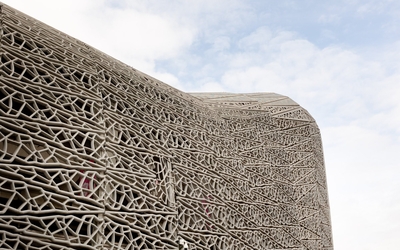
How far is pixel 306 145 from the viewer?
1197cm

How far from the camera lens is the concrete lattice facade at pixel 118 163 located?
4.77 meters

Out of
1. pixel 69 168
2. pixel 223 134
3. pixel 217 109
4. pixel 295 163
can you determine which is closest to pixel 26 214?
pixel 69 168

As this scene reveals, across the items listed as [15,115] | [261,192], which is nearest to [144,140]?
[15,115]

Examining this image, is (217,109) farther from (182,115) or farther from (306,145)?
(306,145)

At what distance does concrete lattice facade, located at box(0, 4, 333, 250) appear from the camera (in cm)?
477

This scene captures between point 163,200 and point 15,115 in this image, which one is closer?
point 15,115

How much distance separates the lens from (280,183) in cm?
1020

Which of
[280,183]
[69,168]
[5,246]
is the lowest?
[5,246]

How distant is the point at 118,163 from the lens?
591cm

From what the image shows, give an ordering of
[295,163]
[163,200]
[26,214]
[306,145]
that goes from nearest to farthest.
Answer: [26,214] → [163,200] → [295,163] → [306,145]

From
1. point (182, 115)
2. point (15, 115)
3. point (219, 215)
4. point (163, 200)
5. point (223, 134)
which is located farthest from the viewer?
point (223, 134)

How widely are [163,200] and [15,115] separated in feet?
8.65

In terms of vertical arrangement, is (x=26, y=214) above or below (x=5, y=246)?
above

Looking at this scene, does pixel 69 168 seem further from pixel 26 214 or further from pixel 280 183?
pixel 280 183
